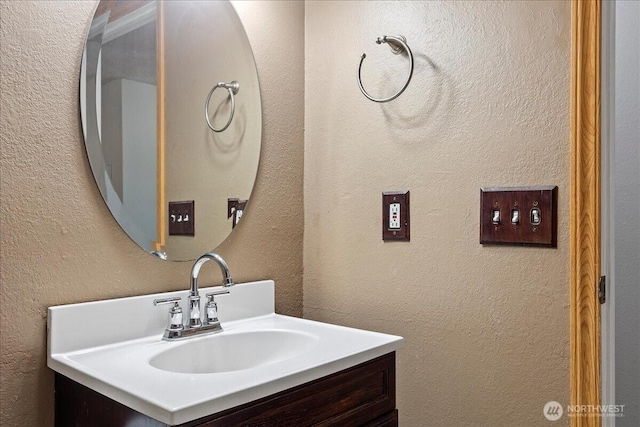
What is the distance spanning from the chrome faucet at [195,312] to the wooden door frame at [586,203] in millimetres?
807

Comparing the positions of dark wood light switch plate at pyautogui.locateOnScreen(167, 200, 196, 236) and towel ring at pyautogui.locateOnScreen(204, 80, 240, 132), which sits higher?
towel ring at pyautogui.locateOnScreen(204, 80, 240, 132)

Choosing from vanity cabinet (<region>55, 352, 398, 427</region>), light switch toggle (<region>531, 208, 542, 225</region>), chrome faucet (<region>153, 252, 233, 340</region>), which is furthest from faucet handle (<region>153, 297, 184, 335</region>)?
light switch toggle (<region>531, 208, 542, 225</region>)

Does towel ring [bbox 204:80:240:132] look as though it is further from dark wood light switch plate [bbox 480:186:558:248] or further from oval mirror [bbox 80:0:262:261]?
dark wood light switch plate [bbox 480:186:558:248]

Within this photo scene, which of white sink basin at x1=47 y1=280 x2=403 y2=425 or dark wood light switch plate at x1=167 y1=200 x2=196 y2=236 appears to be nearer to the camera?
white sink basin at x1=47 y1=280 x2=403 y2=425

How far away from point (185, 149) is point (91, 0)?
422mm

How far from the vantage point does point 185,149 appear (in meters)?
1.46

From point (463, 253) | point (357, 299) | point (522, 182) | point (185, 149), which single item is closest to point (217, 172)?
point (185, 149)

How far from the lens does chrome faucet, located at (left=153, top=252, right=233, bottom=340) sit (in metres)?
1.29

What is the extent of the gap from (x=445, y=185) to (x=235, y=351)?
70 centimetres

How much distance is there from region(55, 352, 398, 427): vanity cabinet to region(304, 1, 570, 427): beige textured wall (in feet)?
0.77

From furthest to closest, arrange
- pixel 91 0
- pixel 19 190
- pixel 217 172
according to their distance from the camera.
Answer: pixel 217 172 < pixel 91 0 < pixel 19 190

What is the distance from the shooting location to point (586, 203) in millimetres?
1195

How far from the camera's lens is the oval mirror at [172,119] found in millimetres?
1290

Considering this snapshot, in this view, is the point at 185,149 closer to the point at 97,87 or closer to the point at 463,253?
the point at 97,87
